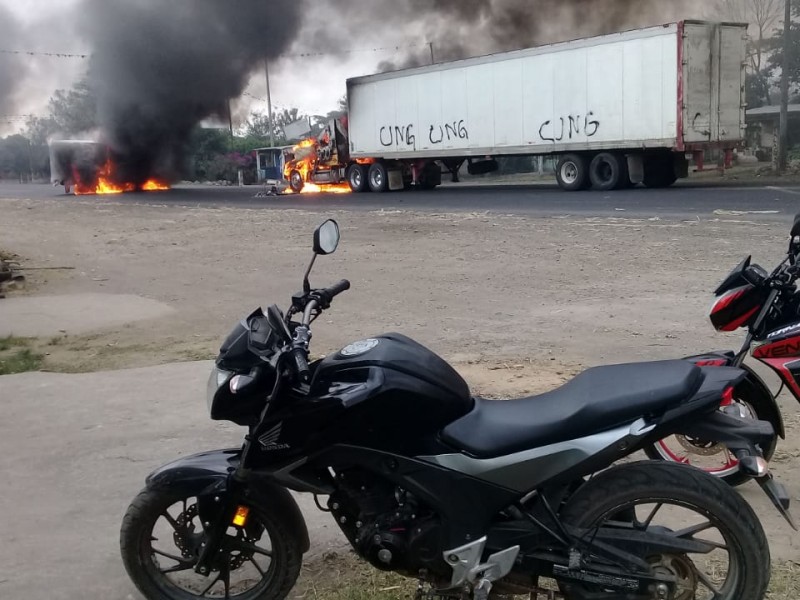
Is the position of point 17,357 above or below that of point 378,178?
below

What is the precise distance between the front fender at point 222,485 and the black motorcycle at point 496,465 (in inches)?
6.0

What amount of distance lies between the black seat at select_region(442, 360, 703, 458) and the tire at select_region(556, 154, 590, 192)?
67.4ft

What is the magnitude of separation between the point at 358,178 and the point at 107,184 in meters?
14.9

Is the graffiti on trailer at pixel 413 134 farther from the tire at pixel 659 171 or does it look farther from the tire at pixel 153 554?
the tire at pixel 153 554

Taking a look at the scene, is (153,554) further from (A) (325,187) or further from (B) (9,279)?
(A) (325,187)

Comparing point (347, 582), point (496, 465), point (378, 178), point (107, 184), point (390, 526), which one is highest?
point (107, 184)

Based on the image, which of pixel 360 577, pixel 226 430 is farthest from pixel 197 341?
pixel 360 577

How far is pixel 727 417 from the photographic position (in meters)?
2.80

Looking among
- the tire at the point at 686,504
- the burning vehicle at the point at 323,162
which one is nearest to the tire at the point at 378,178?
the burning vehicle at the point at 323,162

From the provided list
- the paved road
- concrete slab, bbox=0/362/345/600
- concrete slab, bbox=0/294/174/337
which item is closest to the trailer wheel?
the paved road

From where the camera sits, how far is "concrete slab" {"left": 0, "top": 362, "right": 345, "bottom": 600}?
3.64m

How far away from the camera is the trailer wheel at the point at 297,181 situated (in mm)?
31453

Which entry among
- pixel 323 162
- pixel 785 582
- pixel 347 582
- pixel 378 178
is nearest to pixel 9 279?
pixel 347 582

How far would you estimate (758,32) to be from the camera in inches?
1657
